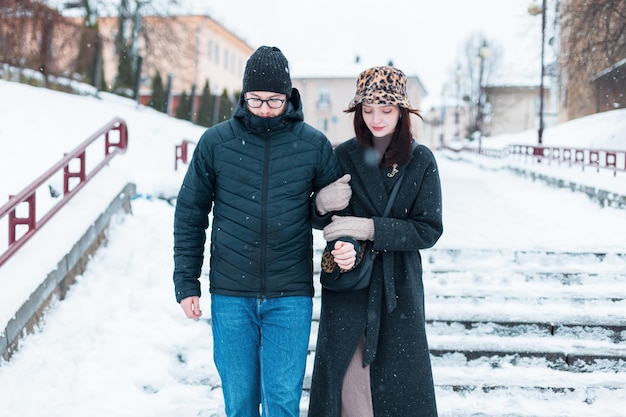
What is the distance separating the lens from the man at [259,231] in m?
2.58

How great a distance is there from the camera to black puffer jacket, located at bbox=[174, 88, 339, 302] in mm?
2578

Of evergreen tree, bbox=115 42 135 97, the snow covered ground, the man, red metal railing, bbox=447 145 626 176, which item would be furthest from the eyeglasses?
evergreen tree, bbox=115 42 135 97

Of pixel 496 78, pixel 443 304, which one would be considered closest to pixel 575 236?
pixel 443 304

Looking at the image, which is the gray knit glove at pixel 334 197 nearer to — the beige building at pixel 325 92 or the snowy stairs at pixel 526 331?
the snowy stairs at pixel 526 331

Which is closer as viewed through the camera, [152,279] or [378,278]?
[378,278]

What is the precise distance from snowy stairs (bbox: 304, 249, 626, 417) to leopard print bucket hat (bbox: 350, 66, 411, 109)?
2.23 metres

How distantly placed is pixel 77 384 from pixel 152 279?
152 cm

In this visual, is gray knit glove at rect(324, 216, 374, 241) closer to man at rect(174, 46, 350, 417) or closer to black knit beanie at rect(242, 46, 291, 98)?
man at rect(174, 46, 350, 417)

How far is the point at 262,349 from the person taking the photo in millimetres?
2654

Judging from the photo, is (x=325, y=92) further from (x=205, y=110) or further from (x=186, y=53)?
(x=186, y=53)

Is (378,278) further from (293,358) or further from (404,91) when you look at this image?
(404,91)

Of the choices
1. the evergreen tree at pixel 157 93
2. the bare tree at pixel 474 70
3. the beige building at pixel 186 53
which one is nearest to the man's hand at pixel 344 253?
the beige building at pixel 186 53

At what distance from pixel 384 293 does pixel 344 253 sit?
1.10 ft

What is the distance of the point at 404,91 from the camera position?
8.79 feet
